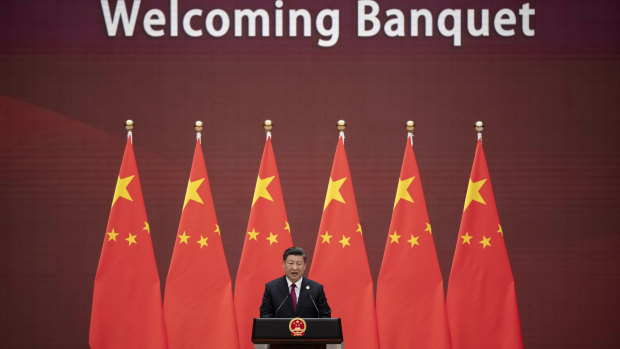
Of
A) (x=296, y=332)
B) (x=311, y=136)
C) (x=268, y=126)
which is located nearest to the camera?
(x=296, y=332)

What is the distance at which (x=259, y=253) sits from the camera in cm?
454

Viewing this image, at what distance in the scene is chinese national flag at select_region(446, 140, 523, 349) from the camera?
4.47m

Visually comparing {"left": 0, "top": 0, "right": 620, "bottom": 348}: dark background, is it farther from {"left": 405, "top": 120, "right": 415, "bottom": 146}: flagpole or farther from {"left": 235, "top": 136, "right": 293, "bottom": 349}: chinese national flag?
{"left": 235, "top": 136, "right": 293, "bottom": 349}: chinese national flag

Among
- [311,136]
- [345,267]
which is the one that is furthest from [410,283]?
[311,136]

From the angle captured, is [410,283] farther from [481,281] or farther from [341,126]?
[341,126]

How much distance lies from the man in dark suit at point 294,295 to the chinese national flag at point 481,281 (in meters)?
1.04

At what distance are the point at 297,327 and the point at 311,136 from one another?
198 cm

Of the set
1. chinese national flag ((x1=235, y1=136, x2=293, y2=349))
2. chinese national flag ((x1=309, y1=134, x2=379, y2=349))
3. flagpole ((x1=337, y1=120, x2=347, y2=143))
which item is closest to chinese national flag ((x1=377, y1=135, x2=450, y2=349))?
chinese national flag ((x1=309, y1=134, x2=379, y2=349))

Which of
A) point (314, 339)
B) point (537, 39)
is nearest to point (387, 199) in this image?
point (537, 39)

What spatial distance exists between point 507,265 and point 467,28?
1.68 m

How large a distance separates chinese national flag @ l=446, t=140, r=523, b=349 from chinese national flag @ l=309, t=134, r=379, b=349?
20.8 inches

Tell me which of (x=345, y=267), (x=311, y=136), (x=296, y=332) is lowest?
(x=296, y=332)

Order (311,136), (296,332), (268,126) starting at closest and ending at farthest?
(296,332), (268,126), (311,136)

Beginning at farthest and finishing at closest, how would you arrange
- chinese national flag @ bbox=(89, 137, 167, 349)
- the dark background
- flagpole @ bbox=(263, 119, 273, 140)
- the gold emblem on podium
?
1. the dark background
2. flagpole @ bbox=(263, 119, 273, 140)
3. chinese national flag @ bbox=(89, 137, 167, 349)
4. the gold emblem on podium
